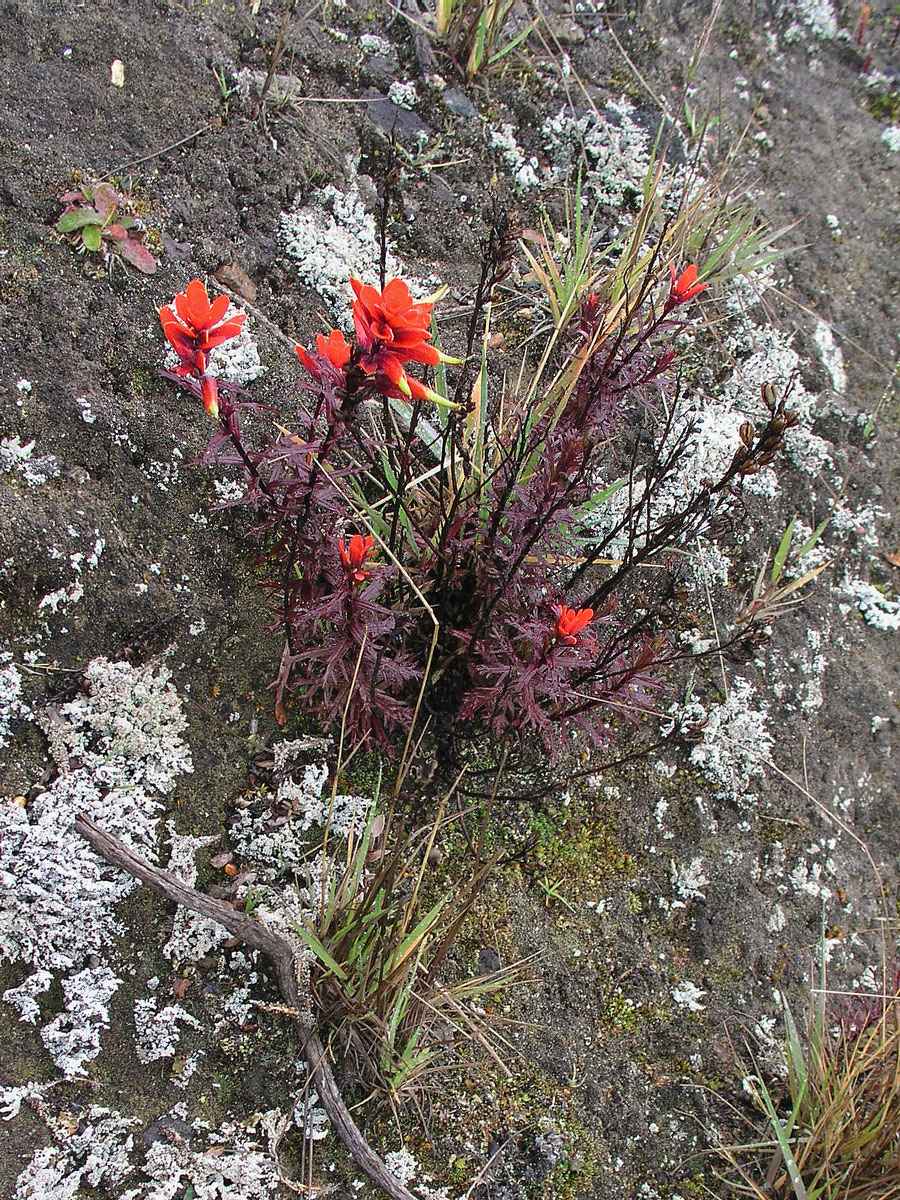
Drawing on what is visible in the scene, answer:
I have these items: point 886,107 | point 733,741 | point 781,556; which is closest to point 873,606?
point 781,556

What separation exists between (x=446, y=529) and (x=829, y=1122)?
5.74 feet

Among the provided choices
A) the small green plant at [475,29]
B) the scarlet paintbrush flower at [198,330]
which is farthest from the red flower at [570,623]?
the small green plant at [475,29]

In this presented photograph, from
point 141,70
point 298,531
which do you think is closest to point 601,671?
point 298,531

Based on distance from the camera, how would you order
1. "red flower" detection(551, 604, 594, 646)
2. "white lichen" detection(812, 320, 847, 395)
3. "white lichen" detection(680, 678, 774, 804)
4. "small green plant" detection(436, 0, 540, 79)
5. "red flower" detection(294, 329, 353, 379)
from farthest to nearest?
1. "white lichen" detection(812, 320, 847, 395)
2. "small green plant" detection(436, 0, 540, 79)
3. "white lichen" detection(680, 678, 774, 804)
4. "red flower" detection(551, 604, 594, 646)
5. "red flower" detection(294, 329, 353, 379)

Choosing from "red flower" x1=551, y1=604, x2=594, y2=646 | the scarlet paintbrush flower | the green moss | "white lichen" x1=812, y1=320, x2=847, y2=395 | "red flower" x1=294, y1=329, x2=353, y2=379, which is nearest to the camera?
the scarlet paintbrush flower

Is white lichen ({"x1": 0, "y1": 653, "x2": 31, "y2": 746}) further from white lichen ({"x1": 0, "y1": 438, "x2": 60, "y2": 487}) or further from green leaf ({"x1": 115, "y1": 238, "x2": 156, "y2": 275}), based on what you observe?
green leaf ({"x1": 115, "y1": 238, "x2": 156, "y2": 275})

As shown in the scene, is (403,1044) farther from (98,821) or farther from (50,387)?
(50,387)

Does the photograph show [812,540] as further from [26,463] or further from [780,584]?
[26,463]

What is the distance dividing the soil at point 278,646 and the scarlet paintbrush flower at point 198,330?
2.36 feet

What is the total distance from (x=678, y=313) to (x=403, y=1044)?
96.7 inches

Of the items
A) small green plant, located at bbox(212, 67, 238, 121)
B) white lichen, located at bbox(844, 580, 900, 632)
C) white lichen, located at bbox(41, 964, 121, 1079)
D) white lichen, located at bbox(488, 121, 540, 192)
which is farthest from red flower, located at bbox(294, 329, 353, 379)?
white lichen, located at bbox(844, 580, 900, 632)

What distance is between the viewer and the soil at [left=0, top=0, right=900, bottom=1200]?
2119 millimetres

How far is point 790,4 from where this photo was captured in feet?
13.9

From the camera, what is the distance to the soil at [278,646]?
6.95 feet
